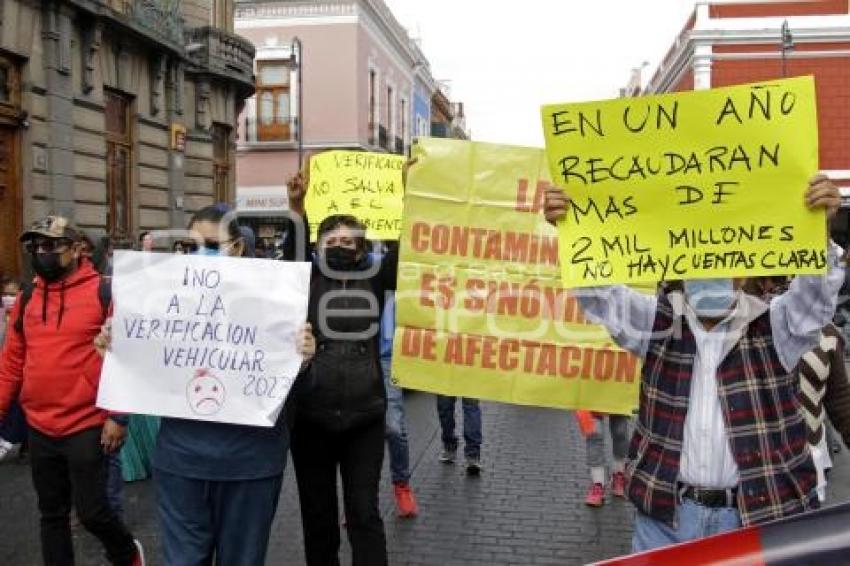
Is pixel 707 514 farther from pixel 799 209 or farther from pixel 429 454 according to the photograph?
pixel 429 454

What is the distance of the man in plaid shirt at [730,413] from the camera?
282 centimetres

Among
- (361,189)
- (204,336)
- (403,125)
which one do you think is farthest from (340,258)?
(403,125)

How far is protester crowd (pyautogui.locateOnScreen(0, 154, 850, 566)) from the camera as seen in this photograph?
9.37 feet

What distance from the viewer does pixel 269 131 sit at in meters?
34.7

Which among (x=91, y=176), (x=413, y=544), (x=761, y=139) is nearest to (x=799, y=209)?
(x=761, y=139)

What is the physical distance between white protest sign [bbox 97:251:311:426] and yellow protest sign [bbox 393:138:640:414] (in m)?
1.12

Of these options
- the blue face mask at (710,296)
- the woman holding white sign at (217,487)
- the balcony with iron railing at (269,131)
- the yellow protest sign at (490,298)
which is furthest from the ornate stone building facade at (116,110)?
the balcony with iron railing at (269,131)

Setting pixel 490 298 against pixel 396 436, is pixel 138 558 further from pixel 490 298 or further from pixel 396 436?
pixel 490 298

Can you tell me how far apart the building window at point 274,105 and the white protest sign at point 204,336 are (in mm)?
31608

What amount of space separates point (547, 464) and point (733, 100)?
4.65 meters

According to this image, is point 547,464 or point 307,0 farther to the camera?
point 307,0

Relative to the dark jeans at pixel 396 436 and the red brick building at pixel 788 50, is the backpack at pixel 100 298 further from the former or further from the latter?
the red brick building at pixel 788 50

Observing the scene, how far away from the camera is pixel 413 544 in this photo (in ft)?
17.4

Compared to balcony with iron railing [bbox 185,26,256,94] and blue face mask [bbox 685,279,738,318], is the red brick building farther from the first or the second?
blue face mask [bbox 685,279,738,318]
